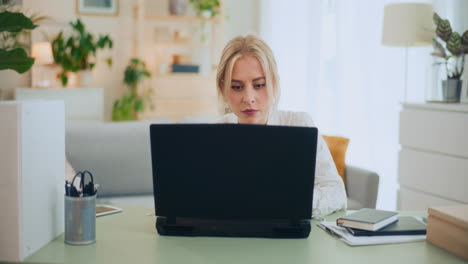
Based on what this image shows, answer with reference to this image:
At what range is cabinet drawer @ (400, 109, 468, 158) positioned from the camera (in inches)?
110

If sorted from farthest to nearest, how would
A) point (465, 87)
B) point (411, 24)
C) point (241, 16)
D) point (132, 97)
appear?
1. point (241, 16)
2. point (132, 97)
3. point (411, 24)
4. point (465, 87)

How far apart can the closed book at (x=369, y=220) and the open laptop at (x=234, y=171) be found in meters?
0.18

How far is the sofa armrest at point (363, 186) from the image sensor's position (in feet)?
9.63

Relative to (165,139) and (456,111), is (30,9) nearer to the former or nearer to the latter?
(456,111)

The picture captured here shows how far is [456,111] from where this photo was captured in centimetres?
283

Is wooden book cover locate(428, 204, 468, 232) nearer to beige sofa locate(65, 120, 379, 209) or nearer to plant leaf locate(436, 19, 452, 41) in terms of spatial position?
beige sofa locate(65, 120, 379, 209)

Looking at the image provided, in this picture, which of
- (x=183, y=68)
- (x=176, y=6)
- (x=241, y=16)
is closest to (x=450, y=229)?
(x=183, y=68)

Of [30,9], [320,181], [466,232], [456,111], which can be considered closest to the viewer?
[466,232]

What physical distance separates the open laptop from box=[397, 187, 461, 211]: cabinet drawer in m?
1.89

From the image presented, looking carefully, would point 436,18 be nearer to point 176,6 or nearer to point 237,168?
point 237,168

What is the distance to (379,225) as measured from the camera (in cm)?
141

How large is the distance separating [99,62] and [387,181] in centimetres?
395

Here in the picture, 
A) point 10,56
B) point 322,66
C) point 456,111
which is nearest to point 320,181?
point 10,56

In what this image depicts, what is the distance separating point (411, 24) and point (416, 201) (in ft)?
3.60
